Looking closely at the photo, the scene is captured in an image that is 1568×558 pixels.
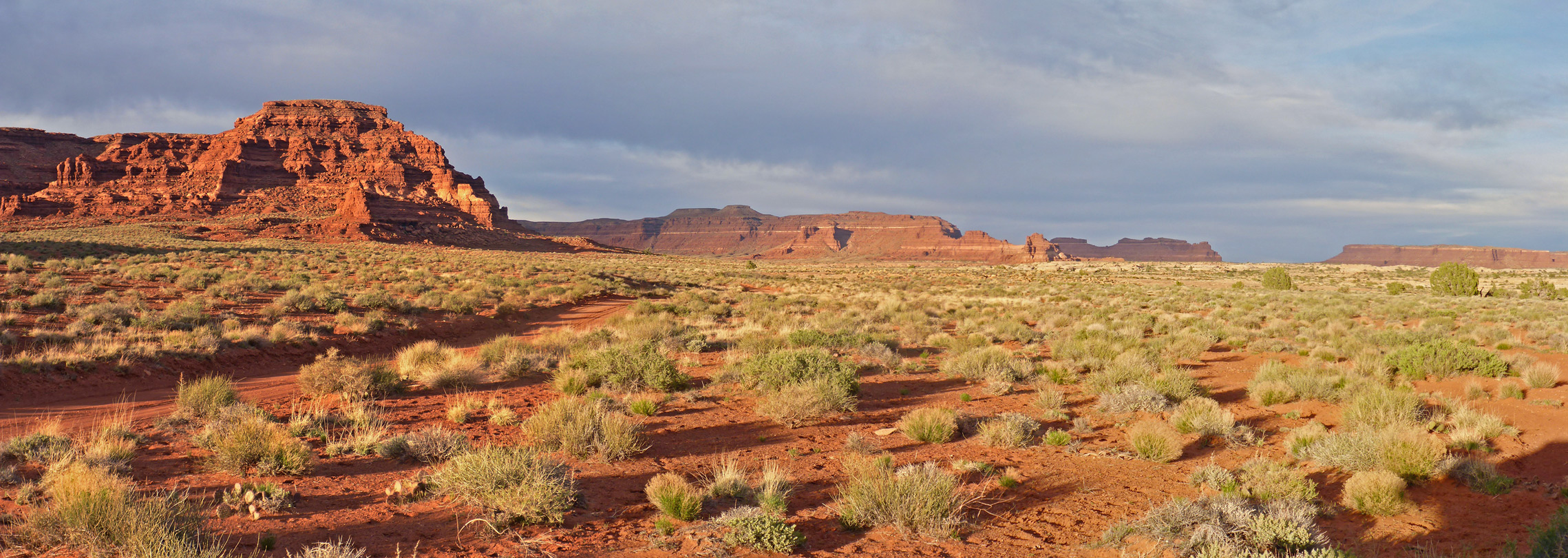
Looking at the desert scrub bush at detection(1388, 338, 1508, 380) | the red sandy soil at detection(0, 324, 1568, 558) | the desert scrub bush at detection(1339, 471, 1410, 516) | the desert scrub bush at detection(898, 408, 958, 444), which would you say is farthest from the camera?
the desert scrub bush at detection(1388, 338, 1508, 380)

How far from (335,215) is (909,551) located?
3815 inches

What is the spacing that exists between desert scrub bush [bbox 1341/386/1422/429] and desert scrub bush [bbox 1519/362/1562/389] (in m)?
3.35

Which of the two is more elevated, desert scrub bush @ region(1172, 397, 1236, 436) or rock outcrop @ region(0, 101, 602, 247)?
rock outcrop @ region(0, 101, 602, 247)

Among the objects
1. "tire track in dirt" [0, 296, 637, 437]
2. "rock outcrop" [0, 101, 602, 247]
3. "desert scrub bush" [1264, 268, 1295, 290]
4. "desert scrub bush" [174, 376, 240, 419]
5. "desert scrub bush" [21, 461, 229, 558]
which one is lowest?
"tire track in dirt" [0, 296, 637, 437]

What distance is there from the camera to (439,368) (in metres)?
10.8

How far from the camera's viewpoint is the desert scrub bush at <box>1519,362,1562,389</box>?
1004 cm

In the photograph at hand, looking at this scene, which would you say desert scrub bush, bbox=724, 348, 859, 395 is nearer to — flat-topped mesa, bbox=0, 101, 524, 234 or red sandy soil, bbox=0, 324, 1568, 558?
red sandy soil, bbox=0, 324, 1568, 558

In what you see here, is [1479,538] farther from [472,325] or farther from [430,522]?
[472,325]

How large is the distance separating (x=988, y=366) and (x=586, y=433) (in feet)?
24.7

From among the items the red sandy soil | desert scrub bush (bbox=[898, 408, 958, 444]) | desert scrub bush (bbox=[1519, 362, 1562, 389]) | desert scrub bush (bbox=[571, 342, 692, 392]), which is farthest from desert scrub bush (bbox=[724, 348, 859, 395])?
desert scrub bush (bbox=[1519, 362, 1562, 389])

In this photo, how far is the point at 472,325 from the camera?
18938 millimetres

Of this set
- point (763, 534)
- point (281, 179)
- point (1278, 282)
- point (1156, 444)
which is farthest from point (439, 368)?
point (281, 179)

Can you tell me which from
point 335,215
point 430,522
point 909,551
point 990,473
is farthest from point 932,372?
point 335,215

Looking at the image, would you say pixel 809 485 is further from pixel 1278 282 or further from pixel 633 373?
pixel 1278 282
